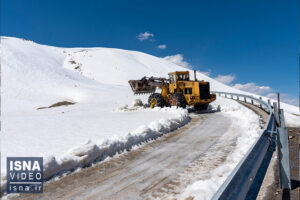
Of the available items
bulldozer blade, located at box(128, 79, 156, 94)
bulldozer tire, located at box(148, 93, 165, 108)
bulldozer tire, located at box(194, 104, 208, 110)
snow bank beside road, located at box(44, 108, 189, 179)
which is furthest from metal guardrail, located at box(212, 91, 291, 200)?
bulldozer blade, located at box(128, 79, 156, 94)

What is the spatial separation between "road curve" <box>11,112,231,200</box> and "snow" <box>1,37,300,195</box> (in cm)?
51

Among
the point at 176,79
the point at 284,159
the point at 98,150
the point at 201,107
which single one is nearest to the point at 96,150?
the point at 98,150

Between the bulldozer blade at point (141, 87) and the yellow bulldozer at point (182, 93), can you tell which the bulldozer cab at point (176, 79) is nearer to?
the yellow bulldozer at point (182, 93)

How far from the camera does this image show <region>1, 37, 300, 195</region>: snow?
6.02 m

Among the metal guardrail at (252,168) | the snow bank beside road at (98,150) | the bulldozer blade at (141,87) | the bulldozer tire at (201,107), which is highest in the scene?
the bulldozer blade at (141,87)

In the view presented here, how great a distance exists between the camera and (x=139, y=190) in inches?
157

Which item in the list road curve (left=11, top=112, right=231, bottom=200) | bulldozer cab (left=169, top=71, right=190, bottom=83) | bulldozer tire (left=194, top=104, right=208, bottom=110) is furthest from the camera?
bulldozer tire (left=194, top=104, right=208, bottom=110)

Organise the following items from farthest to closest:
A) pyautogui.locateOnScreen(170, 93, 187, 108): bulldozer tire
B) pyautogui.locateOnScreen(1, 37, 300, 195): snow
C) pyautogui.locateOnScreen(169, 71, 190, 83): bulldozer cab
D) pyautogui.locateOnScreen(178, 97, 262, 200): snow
Answer: pyautogui.locateOnScreen(169, 71, 190, 83): bulldozer cab, pyautogui.locateOnScreen(170, 93, 187, 108): bulldozer tire, pyautogui.locateOnScreen(1, 37, 300, 195): snow, pyautogui.locateOnScreen(178, 97, 262, 200): snow

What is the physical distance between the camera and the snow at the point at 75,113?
602cm

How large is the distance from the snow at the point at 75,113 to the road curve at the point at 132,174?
1.66 feet

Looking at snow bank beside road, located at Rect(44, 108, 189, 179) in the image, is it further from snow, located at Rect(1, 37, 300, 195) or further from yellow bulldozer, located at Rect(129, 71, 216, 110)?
yellow bulldozer, located at Rect(129, 71, 216, 110)

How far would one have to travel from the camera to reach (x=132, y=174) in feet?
15.6

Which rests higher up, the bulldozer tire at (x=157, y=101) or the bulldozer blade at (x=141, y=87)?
the bulldozer blade at (x=141, y=87)

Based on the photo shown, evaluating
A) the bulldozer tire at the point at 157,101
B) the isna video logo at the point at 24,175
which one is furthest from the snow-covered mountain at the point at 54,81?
the isna video logo at the point at 24,175
